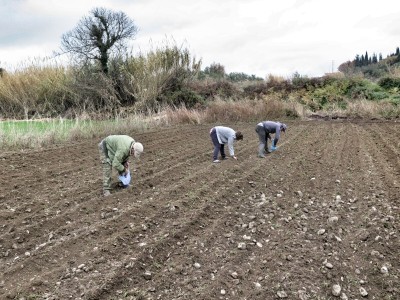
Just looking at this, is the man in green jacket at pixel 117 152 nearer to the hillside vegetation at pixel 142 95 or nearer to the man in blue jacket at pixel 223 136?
the man in blue jacket at pixel 223 136

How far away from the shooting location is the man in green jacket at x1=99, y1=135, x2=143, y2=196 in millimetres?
5941

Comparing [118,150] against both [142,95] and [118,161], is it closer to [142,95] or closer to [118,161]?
[118,161]

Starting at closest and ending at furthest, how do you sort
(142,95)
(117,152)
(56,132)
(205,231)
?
(205,231) < (117,152) < (56,132) < (142,95)

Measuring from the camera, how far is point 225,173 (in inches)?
297

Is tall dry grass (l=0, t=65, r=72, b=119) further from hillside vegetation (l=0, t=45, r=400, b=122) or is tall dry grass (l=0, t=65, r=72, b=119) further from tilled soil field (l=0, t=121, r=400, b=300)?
tilled soil field (l=0, t=121, r=400, b=300)

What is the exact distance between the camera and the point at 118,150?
5949mm

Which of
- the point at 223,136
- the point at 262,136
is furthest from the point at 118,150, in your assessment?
the point at 262,136

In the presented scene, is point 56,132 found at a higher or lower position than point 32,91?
lower

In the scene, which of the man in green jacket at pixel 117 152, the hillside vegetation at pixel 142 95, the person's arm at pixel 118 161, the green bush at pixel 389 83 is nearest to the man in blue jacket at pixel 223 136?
the man in green jacket at pixel 117 152

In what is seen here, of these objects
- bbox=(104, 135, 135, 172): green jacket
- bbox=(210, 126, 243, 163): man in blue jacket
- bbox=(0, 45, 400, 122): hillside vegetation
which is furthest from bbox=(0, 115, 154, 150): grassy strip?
bbox=(104, 135, 135, 172): green jacket

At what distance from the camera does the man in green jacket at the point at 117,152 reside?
234 inches

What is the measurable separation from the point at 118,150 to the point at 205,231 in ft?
6.59

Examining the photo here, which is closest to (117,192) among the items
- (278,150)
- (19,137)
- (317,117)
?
(278,150)

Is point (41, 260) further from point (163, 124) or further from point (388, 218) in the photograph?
point (163, 124)
